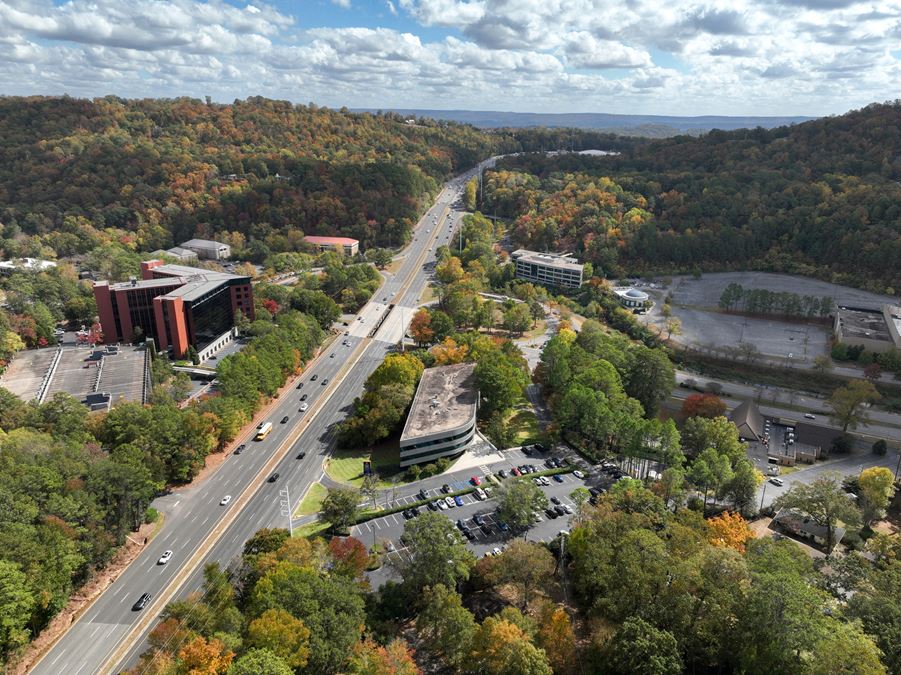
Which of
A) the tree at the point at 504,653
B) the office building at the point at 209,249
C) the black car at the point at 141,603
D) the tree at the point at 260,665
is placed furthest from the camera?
the office building at the point at 209,249

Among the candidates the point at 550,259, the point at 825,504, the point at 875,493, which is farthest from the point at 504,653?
the point at 550,259

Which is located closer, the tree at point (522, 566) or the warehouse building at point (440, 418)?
the tree at point (522, 566)

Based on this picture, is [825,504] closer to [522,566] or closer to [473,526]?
[522,566]

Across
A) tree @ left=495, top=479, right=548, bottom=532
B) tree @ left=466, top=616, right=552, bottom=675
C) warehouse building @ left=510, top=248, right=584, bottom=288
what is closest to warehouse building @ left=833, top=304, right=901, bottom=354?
warehouse building @ left=510, top=248, right=584, bottom=288

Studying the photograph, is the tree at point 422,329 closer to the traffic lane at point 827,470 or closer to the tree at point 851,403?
the traffic lane at point 827,470

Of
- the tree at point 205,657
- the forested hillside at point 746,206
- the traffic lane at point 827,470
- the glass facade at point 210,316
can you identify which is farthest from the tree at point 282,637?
the forested hillside at point 746,206

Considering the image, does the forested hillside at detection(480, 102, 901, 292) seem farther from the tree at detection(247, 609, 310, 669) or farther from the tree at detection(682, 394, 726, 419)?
the tree at detection(247, 609, 310, 669)
